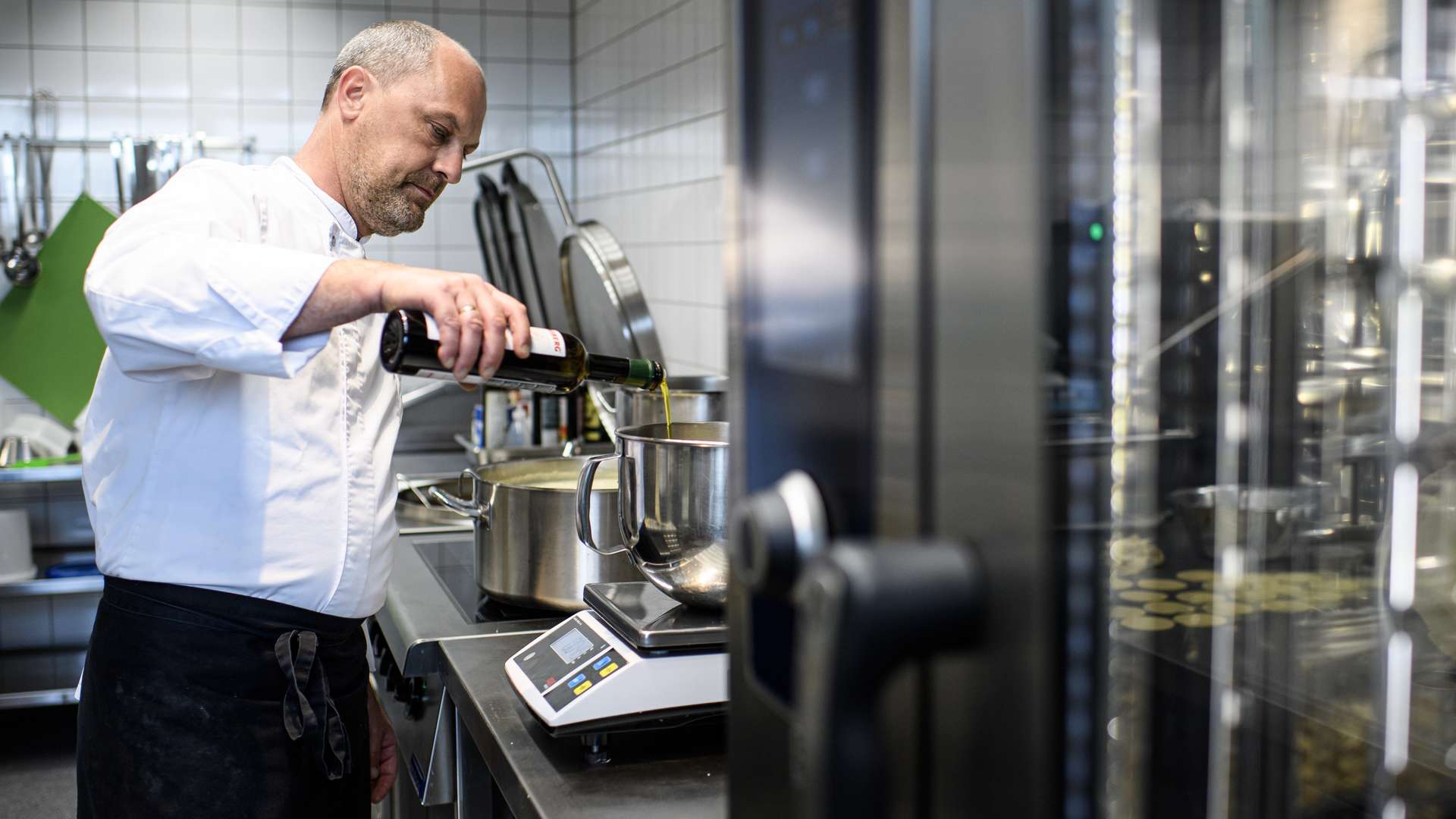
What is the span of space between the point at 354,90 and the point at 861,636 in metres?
1.34

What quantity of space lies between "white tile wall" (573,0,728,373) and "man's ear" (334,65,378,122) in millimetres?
954

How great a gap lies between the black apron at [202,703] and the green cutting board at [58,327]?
267 cm

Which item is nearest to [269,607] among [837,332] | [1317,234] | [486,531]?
[486,531]

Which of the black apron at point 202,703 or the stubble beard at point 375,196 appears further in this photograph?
the stubble beard at point 375,196

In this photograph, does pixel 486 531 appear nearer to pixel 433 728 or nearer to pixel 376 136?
pixel 433 728

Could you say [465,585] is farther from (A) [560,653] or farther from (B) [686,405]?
(A) [560,653]

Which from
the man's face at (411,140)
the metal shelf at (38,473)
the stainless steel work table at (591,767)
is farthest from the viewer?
the metal shelf at (38,473)

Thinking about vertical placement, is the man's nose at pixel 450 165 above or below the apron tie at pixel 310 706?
above

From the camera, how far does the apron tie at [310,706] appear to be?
1.37 meters

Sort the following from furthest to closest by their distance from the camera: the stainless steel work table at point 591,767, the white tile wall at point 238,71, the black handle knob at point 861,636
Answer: the white tile wall at point 238,71 → the stainless steel work table at point 591,767 → the black handle knob at point 861,636

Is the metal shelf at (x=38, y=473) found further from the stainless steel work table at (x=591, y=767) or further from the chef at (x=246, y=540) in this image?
the stainless steel work table at (x=591, y=767)

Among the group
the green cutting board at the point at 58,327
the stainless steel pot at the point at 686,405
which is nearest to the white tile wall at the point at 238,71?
the green cutting board at the point at 58,327

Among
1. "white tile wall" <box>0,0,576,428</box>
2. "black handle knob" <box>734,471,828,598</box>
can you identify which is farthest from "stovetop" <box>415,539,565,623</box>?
"white tile wall" <box>0,0,576,428</box>

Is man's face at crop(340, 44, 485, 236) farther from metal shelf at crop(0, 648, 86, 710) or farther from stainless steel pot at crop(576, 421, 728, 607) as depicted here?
metal shelf at crop(0, 648, 86, 710)
